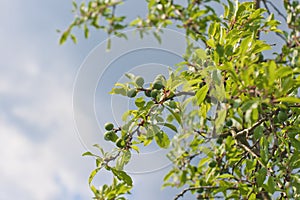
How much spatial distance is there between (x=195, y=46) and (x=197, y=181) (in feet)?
2.84

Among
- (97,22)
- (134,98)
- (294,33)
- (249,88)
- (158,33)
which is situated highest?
(97,22)

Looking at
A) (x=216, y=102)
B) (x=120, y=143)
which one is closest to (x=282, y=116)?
(x=216, y=102)

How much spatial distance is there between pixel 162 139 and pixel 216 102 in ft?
0.56


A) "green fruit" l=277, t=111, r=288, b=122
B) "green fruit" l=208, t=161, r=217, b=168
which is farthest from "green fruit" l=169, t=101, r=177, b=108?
"green fruit" l=208, t=161, r=217, b=168

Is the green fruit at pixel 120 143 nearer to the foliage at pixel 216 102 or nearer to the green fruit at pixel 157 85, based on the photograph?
the foliage at pixel 216 102

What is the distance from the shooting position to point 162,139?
102cm

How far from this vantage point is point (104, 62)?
0.93 m

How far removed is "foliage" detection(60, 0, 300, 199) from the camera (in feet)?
2.88

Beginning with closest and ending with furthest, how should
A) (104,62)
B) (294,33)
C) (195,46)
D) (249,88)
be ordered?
(249,88) → (104,62) → (195,46) → (294,33)

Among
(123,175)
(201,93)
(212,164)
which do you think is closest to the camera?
(201,93)

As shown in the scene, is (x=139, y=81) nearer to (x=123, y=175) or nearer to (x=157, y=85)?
(x=157, y=85)

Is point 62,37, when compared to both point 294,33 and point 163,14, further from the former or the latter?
point 294,33

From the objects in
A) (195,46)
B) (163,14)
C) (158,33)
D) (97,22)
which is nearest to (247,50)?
(195,46)

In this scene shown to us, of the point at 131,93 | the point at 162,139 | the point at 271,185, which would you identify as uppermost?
the point at 131,93
